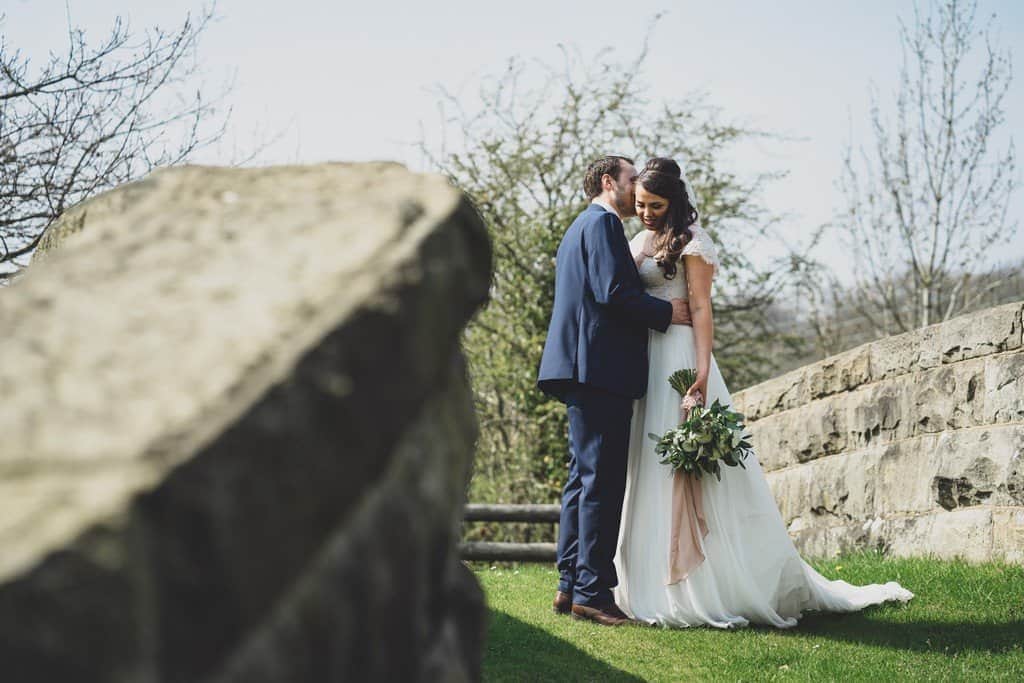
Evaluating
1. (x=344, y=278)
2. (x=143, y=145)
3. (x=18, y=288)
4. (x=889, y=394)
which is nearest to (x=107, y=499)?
(x=344, y=278)

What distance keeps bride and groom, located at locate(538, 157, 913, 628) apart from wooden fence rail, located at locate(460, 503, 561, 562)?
323 centimetres

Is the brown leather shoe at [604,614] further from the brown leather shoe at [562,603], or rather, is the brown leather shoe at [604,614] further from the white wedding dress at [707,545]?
the brown leather shoe at [562,603]

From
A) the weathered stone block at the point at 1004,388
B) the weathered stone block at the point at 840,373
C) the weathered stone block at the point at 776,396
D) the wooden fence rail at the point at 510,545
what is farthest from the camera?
the wooden fence rail at the point at 510,545

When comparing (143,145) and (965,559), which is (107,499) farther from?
(143,145)

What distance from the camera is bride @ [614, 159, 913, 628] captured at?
541 centimetres

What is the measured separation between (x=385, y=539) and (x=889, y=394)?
263 inches

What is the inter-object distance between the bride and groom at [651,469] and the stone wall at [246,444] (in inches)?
150

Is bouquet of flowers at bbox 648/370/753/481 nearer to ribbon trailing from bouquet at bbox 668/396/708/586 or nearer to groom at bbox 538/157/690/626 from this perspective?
ribbon trailing from bouquet at bbox 668/396/708/586

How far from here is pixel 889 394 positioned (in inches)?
293

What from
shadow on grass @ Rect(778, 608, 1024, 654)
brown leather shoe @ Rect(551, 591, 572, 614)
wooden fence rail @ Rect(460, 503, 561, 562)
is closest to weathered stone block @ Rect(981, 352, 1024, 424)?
shadow on grass @ Rect(778, 608, 1024, 654)

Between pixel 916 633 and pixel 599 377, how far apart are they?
197 cm

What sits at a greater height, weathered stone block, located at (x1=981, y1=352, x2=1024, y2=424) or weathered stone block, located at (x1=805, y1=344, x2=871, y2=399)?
weathered stone block, located at (x1=805, y1=344, x2=871, y2=399)

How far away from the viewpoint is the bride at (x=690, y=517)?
5410 millimetres

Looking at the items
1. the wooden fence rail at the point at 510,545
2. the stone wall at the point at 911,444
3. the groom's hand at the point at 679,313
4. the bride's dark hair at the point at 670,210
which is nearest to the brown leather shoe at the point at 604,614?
the groom's hand at the point at 679,313
